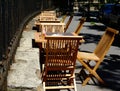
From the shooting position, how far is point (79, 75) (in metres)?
7.92

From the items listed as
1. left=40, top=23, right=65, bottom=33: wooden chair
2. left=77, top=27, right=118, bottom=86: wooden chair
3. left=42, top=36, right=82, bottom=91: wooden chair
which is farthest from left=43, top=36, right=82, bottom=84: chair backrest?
left=40, top=23, right=65, bottom=33: wooden chair

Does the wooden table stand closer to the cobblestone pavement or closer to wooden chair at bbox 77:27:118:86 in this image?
the cobblestone pavement

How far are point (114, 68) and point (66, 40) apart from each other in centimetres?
369

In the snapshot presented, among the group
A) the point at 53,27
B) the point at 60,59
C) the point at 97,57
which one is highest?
the point at 53,27

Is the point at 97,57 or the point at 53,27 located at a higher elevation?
the point at 53,27

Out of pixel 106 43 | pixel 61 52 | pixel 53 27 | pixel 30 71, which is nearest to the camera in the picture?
pixel 30 71

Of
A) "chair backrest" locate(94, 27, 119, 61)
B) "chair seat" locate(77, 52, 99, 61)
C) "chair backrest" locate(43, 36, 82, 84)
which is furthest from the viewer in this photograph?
"chair seat" locate(77, 52, 99, 61)

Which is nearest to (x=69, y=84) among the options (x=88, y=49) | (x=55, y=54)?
(x=55, y=54)

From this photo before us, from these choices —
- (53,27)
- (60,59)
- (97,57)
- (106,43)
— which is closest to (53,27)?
(53,27)

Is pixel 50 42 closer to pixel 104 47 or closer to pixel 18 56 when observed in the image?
pixel 18 56

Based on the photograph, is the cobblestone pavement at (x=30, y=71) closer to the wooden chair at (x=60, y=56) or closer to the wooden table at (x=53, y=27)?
the wooden chair at (x=60, y=56)

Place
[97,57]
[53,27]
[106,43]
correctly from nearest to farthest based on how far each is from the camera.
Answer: [106,43]
[97,57]
[53,27]

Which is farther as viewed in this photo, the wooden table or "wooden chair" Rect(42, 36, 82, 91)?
the wooden table

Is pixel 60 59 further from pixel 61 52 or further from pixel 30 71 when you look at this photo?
pixel 30 71
